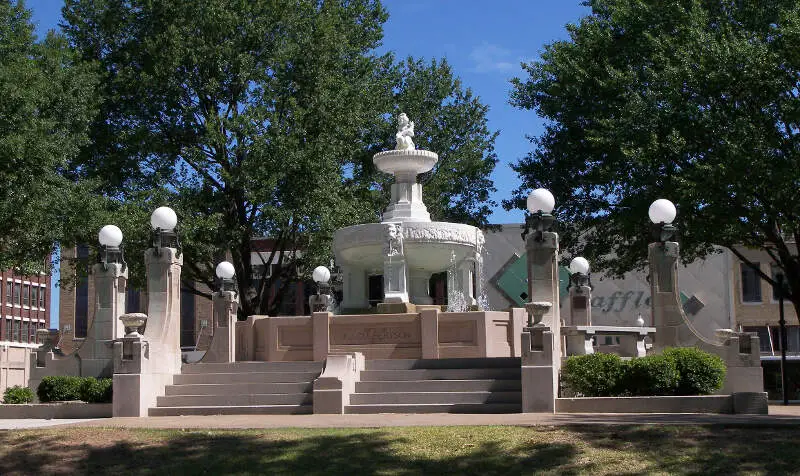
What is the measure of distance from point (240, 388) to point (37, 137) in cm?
1556

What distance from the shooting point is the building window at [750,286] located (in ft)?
204

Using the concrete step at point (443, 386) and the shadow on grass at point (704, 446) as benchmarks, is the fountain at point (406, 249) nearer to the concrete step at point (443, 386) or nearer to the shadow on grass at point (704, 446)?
the concrete step at point (443, 386)

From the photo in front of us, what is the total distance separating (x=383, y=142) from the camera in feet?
146

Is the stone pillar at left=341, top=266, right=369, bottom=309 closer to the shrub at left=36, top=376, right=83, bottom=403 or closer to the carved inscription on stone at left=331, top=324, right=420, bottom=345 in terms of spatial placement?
the carved inscription on stone at left=331, top=324, right=420, bottom=345

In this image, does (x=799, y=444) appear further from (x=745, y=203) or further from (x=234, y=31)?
(x=234, y=31)

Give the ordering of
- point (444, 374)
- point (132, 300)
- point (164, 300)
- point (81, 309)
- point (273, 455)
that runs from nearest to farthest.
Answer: point (273, 455)
point (444, 374)
point (164, 300)
point (132, 300)
point (81, 309)

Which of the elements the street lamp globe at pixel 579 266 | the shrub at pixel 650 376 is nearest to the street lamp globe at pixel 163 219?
the shrub at pixel 650 376

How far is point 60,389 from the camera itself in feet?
72.4

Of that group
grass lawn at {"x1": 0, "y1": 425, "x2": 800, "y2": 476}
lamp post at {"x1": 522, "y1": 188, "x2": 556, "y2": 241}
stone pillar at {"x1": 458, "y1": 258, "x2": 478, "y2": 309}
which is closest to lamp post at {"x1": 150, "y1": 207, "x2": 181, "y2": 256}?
stone pillar at {"x1": 458, "y1": 258, "x2": 478, "y2": 309}

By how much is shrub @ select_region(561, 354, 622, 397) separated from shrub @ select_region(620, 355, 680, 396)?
0.17m

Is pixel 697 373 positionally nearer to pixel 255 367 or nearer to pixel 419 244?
pixel 419 244

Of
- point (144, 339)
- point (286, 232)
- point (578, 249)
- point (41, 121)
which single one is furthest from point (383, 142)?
point (144, 339)

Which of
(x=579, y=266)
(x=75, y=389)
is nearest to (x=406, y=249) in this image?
(x=75, y=389)

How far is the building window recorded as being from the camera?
6228cm
